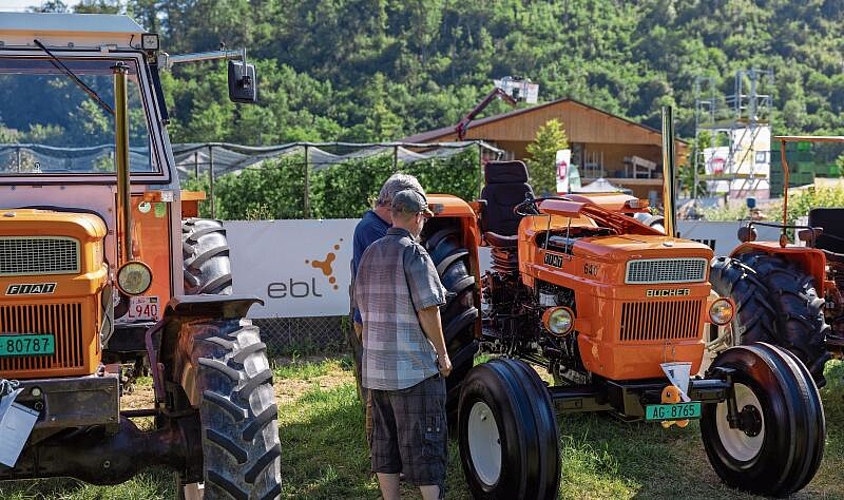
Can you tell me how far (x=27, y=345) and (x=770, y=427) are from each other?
3.57m

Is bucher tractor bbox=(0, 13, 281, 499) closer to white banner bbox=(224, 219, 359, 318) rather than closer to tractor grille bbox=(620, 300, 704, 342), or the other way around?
tractor grille bbox=(620, 300, 704, 342)

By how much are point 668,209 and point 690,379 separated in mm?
1098

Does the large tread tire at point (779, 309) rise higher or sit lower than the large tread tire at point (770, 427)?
higher

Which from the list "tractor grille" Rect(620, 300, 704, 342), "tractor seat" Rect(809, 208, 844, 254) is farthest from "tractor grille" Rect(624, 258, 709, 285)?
"tractor seat" Rect(809, 208, 844, 254)

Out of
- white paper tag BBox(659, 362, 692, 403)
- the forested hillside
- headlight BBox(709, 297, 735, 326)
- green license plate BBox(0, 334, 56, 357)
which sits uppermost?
the forested hillside

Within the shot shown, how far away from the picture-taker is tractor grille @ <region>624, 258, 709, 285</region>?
492cm

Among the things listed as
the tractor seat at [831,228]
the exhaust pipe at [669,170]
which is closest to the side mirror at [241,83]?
the exhaust pipe at [669,170]

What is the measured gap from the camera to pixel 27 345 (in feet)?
11.5

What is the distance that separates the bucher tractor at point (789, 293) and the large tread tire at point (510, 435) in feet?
6.97

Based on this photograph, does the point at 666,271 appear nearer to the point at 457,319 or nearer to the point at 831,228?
the point at 457,319

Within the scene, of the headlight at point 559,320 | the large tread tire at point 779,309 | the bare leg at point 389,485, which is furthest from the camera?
the large tread tire at point 779,309

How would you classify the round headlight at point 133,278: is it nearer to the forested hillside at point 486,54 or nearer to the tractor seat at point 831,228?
the tractor seat at point 831,228

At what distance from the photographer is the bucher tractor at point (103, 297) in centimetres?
342

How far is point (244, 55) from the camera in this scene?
17.1 ft
